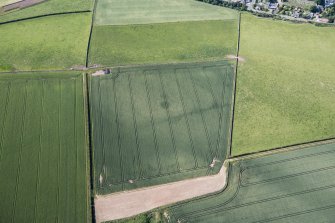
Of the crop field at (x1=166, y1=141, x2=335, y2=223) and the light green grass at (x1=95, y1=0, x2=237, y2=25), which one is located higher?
the light green grass at (x1=95, y1=0, x2=237, y2=25)

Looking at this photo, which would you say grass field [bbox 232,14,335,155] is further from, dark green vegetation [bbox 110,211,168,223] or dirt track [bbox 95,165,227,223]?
dark green vegetation [bbox 110,211,168,223]

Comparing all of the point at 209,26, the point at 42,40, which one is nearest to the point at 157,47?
the point at 209,26

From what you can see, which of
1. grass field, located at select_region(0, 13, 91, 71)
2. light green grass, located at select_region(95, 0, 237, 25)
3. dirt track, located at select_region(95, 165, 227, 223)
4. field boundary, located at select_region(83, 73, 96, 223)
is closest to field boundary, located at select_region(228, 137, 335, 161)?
dirt track, located at select_region(95, 165, 227, 223)

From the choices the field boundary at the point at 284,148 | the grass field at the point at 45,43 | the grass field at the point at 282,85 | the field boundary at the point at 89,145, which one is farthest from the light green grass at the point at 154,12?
the field boundary at the point at 284,148

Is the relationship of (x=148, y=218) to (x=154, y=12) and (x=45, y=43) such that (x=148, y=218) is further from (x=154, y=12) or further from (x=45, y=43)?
(x=154, y=12)

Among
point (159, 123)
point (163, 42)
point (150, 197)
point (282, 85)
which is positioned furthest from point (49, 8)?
point (282, 85)

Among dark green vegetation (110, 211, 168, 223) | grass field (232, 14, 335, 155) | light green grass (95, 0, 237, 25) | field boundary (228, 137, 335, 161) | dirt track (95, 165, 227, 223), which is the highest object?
light green grass (95, 0, 237, 25)

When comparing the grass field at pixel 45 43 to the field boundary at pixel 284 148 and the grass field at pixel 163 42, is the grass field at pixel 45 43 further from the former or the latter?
the field boundary at pixel 284 148
